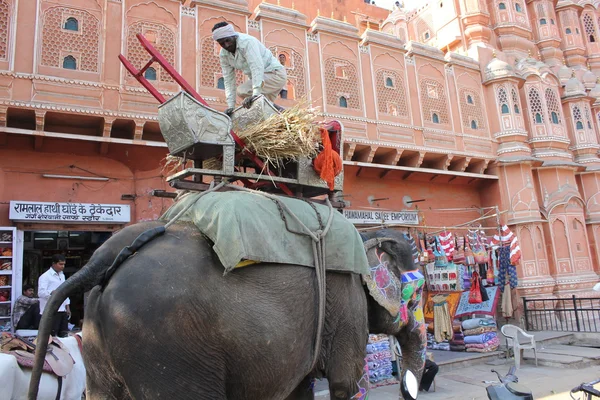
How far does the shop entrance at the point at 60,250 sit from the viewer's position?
33.5 ft

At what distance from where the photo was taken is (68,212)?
916cm

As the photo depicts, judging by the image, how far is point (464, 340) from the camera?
10781 mm

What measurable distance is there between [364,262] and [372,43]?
1200cm

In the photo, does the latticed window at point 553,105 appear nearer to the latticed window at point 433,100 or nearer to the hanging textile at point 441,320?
the latticed window at point 433,100

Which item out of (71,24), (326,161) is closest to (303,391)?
(326,161)

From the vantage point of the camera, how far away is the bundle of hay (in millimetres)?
3441

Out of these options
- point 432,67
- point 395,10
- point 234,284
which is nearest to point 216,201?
point 234,284

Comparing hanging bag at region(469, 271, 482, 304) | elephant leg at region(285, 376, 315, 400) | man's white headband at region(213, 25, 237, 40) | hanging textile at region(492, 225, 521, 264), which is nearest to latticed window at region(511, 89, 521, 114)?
hanging textile at region(492, 225, 521, 264)

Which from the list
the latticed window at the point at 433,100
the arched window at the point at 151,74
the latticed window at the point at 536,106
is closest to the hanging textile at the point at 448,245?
the latticed window at the point at 433,100

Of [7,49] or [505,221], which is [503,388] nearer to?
[7,49]

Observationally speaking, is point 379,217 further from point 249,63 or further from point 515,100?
point 249,63

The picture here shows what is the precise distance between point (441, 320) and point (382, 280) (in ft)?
24.1

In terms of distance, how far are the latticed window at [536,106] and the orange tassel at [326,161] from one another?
15.9m

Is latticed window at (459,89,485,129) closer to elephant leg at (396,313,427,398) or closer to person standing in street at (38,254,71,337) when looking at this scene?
elephant leg at (396,313,427,398)
